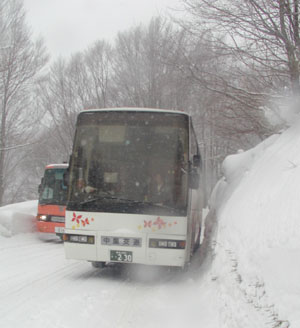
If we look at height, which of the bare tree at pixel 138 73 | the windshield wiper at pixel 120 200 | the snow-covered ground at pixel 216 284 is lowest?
the snow-covered ground at pixel 216 284

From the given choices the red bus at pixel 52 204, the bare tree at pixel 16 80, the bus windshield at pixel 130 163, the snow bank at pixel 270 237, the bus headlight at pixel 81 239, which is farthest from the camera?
the bare tree at pixel 16 80

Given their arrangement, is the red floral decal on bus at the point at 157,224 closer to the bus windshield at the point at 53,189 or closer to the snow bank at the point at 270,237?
the snow bank at the point at 270,237

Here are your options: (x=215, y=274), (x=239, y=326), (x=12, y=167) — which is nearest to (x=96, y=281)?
(x=215, y=274)

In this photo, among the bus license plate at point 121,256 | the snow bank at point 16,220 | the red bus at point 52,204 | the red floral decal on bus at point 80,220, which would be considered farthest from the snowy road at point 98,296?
the snow bank at point 16,220

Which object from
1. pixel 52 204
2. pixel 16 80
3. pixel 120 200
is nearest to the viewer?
pixel 120 200

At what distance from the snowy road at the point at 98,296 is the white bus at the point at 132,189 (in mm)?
527

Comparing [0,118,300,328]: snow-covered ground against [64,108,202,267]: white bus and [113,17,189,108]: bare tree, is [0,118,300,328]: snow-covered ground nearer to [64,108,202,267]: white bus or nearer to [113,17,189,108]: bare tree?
[64,108,202,267]: white bus

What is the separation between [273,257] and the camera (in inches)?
161

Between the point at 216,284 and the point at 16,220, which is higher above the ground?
the point at 216,284

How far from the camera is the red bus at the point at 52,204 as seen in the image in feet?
40.1

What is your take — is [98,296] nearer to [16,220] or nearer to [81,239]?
[81,239]

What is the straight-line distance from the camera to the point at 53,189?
12.8 m

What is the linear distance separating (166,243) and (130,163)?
5.13 ft

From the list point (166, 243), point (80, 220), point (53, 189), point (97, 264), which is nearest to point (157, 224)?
point (166, 243)
